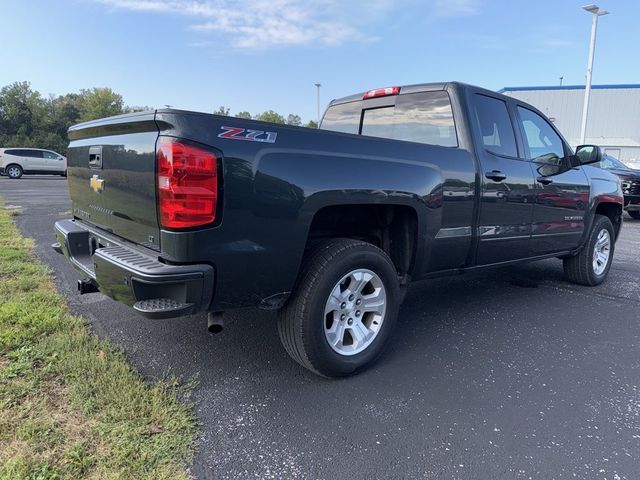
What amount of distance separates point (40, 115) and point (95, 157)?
5337 centimetres

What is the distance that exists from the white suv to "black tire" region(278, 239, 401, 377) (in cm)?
2510

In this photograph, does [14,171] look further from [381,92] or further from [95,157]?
[381,92]

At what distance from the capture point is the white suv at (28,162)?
80.7ft

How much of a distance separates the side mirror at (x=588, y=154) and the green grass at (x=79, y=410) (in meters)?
4.34

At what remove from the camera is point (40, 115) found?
47375mm

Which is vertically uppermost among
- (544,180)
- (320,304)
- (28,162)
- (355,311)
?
(544,180)

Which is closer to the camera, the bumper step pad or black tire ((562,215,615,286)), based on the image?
the bumper step pad

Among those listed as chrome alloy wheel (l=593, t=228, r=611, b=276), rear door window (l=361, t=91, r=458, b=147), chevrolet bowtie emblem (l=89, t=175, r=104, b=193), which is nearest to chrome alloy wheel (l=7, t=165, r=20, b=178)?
chevrolet bowtie emblem (l=89, t=175, r=104, b=193)

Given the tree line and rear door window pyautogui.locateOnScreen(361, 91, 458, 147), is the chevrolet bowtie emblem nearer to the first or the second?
rear door window pyautogui.locateOnScreen(361, 91, 458, 147)

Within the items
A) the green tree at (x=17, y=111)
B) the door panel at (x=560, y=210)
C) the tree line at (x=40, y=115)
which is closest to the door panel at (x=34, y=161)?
the tree line at (x=40, y=115)

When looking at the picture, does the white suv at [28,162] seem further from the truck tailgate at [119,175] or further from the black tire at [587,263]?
the black tire at [587,263]

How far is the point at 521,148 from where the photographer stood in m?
4.22

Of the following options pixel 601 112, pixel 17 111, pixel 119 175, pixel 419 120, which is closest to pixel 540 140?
pixel 419 120

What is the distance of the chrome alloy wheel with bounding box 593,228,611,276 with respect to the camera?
540 centimetres
